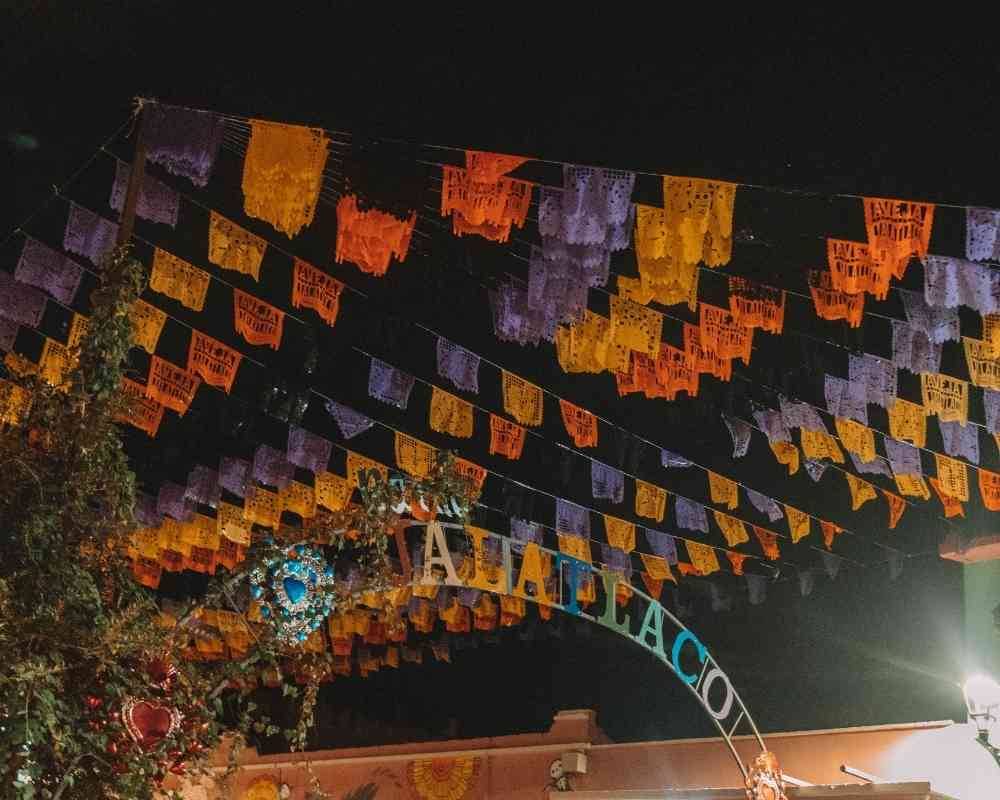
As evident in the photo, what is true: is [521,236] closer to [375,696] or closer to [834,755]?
[834,755]

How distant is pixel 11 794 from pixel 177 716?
3.33ft

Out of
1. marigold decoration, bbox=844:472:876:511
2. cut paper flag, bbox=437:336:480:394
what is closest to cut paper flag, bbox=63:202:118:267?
cut paper flag, bbox=437:336:480:394

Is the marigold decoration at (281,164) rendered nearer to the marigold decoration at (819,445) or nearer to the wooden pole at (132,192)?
the wooden pole at (132,192)

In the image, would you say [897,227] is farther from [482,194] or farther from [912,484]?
[912,484]

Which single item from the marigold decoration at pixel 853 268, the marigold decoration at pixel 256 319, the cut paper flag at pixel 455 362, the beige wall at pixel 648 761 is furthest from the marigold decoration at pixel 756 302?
the beige wall at pixel 648 761

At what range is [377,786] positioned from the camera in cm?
1836

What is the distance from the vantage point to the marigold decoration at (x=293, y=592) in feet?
19.9

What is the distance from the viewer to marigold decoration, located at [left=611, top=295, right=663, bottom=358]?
10.1 m

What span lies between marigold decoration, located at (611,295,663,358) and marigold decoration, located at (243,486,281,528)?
21.7ft

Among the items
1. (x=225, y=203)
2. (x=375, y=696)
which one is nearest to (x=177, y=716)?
(x=225, y=203)

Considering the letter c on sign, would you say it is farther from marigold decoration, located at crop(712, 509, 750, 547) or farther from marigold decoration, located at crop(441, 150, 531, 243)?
marigold decoration, located at crop(441, 150, 531, 243)

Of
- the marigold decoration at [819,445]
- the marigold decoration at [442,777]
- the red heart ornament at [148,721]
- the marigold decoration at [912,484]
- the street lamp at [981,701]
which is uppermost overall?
the marigold decoration at [819,445]

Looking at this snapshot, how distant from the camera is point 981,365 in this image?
989 centimetres

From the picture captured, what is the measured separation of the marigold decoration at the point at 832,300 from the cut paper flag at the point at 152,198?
17.6 ft
